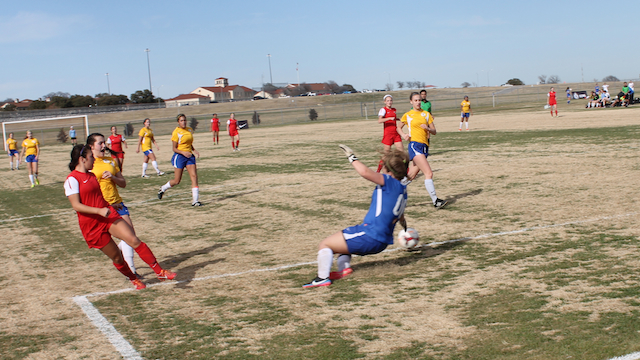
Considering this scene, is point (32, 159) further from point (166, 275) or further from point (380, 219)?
point (380, 219)

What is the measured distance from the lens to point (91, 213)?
616 centimetres

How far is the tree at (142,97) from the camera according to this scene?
11725cm

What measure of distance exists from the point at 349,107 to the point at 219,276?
65.5 meters

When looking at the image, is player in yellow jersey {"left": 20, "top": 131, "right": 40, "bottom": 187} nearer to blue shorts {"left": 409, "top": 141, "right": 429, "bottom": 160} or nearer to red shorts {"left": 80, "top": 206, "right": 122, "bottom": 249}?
blue shorts {"left": 409, "top": 141, "right": 429, "bottom": 160}

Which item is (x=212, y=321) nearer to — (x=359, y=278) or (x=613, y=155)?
(x=359, y=278)

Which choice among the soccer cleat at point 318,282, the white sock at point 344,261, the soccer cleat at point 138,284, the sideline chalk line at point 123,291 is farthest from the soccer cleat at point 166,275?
the white sock at point 344,261

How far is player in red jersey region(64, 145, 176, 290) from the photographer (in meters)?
6.19

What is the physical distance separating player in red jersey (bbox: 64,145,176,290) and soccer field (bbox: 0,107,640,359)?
0.58 meters

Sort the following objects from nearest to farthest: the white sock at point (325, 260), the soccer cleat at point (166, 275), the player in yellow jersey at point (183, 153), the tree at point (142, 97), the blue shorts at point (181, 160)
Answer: the white sock at point (325, 260)
the soccer cleat at point (166, 275)
the player in yellow jersey at point (183, 153)
the blue shorts at point (181, 160)
the tree at point (142, 97)

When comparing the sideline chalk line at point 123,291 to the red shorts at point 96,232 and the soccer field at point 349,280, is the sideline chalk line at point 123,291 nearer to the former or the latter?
the soccer field at point 349,280

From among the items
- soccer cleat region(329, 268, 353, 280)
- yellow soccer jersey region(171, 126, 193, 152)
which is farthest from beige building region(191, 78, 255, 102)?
soccer cleat region(329, 268, 353, 280)

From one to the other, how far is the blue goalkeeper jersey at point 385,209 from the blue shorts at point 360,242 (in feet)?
0.17

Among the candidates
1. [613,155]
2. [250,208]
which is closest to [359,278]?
[250,208]

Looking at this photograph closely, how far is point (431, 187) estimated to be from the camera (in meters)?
10.2
